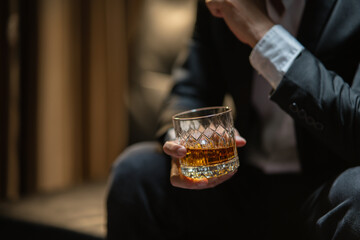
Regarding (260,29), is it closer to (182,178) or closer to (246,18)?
(246,18)

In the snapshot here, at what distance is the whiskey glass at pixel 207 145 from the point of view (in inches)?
27.7

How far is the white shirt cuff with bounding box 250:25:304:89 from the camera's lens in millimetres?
770

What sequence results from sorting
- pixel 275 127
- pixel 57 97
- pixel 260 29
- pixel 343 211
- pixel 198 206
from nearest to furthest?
pixel 343 211 < pixel 260 29 < pixel 198 206 < pixel 275 127 < pixel 57 97

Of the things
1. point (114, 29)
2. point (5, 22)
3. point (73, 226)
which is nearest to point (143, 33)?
point (114, 29)

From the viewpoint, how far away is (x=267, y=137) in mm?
1106

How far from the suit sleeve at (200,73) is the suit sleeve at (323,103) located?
16.7 inches

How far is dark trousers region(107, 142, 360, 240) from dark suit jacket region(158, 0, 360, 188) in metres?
0.10

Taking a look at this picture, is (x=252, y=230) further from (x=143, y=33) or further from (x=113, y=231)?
(x=143, y=33)

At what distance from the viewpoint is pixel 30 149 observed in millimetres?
1829

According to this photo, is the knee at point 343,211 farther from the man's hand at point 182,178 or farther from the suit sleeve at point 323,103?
the man's hand at point 182,178

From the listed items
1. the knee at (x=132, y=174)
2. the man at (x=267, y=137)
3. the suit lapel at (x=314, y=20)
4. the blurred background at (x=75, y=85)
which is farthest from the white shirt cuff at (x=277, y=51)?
the blurred background at (x=75, y=85)

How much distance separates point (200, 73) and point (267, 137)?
0.97 ft

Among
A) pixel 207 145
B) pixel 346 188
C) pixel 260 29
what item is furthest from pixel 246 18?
pixel 346 188

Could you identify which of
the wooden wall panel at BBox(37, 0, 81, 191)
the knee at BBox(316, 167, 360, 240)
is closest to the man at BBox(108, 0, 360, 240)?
the knee at BBox(316, 167, 360, 240)
